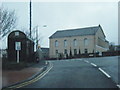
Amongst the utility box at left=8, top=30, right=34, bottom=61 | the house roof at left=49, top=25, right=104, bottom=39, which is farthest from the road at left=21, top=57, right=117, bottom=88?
the house roof at left=49, top=25, right=104, bottom=39

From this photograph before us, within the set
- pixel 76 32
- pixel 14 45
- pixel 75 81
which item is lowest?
pixel 75 81

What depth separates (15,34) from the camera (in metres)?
27.9

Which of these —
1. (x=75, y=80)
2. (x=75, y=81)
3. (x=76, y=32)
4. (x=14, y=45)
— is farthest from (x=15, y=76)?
(x=76, y=32)

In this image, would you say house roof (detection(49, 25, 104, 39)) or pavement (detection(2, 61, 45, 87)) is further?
house roof (detection(49, 25, 104, 39))

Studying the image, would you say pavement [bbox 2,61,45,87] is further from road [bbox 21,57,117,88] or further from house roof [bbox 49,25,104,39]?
house roof [bbox 49,25,104,39]

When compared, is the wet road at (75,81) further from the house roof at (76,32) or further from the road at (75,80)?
the house roof at (76,32)

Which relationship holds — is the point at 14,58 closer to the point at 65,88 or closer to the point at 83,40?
the point at 65,88

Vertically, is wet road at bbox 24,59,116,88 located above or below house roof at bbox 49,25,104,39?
below

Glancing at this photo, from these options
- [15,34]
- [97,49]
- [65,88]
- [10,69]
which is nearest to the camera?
[65,88]

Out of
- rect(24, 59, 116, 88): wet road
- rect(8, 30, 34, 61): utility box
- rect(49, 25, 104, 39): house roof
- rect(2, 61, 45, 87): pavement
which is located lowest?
rect(2, 61, 45, 87): pavement

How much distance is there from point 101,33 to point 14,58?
263 ft

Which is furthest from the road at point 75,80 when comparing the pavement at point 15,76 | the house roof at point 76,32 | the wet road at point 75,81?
the house roof at point 76,32

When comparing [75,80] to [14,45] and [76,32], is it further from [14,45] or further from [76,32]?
[76,32]

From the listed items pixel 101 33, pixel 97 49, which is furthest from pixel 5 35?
pixel 101 33
